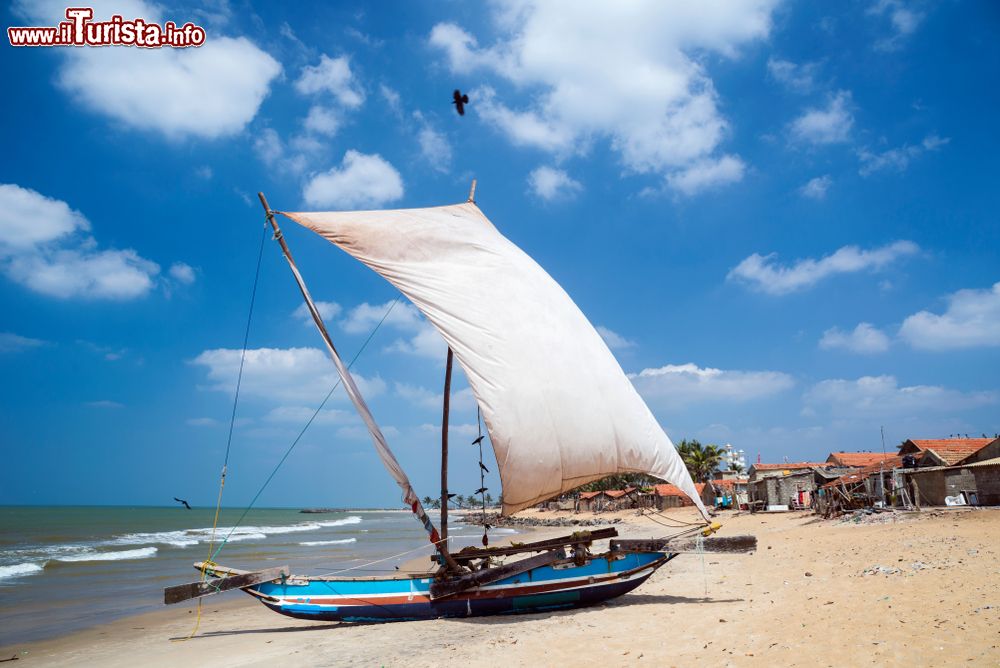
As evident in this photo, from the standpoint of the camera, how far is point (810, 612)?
8.52m

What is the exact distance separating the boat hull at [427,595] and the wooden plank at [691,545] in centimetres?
48

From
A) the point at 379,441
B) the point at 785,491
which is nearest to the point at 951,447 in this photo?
the point at 785,491

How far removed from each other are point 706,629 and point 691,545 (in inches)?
124

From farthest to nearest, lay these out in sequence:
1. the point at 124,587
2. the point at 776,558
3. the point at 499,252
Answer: the point at 124,587 < the point at 776,558 < the point at 499,252

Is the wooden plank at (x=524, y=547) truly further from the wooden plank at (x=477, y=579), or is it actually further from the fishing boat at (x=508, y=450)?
the wooden plank at (x=477, y=579)

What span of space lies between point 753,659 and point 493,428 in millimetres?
5120

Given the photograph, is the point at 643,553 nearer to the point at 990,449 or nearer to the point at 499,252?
the point at 499,252

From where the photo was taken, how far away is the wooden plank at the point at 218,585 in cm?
1052

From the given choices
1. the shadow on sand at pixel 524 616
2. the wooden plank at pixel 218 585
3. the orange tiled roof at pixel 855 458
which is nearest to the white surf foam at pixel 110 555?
the shadow on sand at pixel 524 616

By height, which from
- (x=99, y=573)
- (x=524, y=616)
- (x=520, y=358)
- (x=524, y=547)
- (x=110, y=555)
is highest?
(x=520, y=358)

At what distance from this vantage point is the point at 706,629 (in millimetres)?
8406

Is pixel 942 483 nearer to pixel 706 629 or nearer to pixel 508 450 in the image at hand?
pixel 706 629

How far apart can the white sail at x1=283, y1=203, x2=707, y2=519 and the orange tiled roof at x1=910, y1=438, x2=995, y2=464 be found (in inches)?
912

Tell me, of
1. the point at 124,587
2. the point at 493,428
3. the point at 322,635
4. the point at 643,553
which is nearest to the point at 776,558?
the point at 643,553
